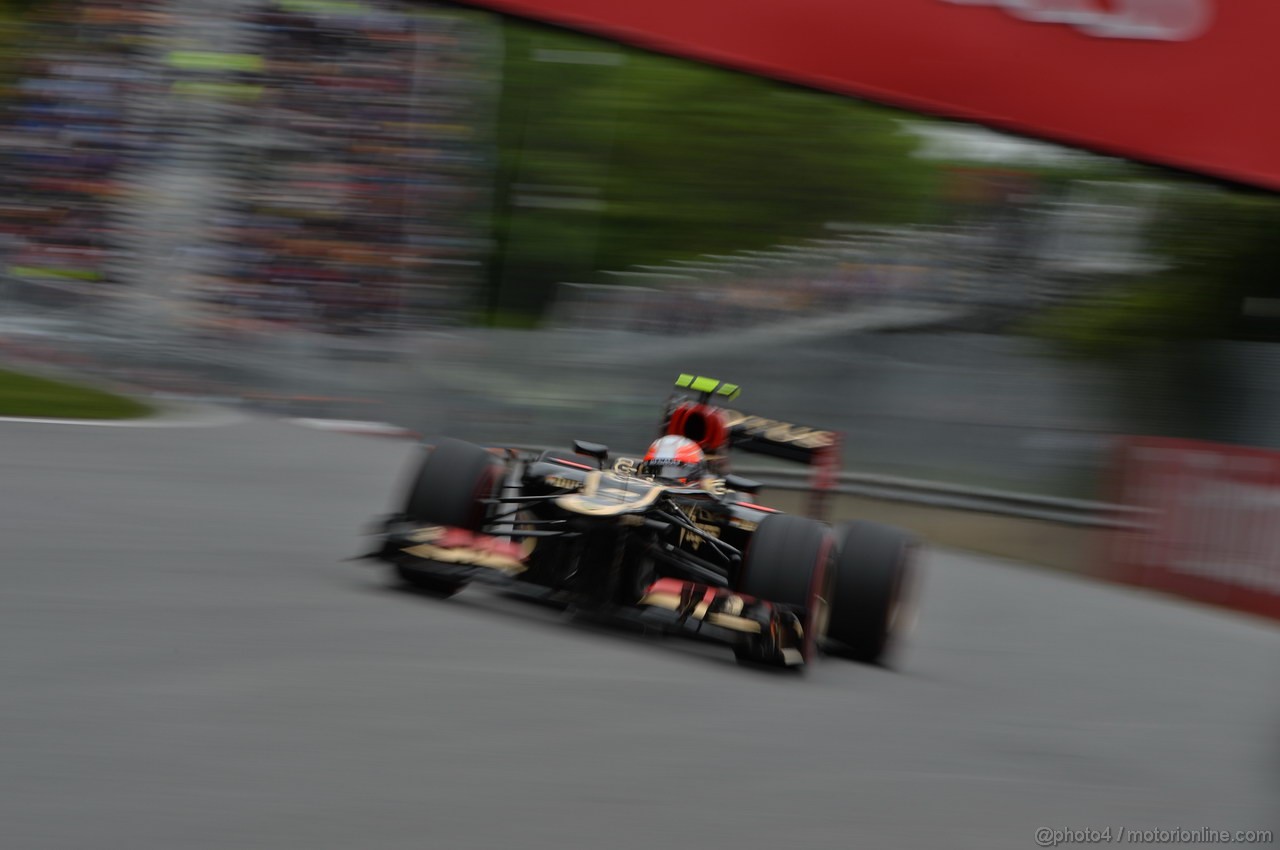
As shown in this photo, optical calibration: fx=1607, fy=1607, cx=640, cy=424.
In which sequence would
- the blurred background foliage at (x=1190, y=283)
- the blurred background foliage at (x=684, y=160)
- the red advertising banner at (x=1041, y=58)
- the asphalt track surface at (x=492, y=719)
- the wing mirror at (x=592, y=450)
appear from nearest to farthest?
the asphalt track surface at (x=492, y=719) < the wing mirror at (x=592, y=450) < the red advertising banner at (x=1041, y=58) < the blurred background foliage at (x=1190, y=283) < the blurred background foliage at (x=684, y=160)

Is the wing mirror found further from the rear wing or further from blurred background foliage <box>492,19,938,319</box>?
blurred background foliage <box>492,19,938,319</box>

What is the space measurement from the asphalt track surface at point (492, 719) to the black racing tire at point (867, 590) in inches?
6.7

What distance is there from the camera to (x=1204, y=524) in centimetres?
1170

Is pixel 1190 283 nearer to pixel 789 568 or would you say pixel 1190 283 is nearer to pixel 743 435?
pixel 743 435

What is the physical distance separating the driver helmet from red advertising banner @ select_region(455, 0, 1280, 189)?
7.84 metres

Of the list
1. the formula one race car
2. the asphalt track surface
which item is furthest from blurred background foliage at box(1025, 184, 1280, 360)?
the formula one race car

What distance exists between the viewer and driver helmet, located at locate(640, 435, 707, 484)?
7.62 metres

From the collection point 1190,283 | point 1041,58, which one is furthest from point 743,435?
point 1190,283

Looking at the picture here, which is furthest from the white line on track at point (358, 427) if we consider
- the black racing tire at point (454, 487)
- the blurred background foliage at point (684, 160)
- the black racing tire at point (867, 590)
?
the blurred background foliage at point (684, 160)

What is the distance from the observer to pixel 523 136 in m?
26.4

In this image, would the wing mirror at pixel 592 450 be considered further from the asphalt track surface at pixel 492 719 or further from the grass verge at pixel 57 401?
the grass verge at pixel 57 401

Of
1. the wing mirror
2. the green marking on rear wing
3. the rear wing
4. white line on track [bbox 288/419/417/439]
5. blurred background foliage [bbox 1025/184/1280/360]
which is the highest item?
blurred background foliage [bbox 1025/184/1280/360]

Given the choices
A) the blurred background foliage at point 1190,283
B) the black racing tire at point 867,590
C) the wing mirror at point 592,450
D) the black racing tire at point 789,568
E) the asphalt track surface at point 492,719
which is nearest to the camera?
the asphalt track surface at point 492,719

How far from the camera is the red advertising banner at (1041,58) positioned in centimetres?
1452
